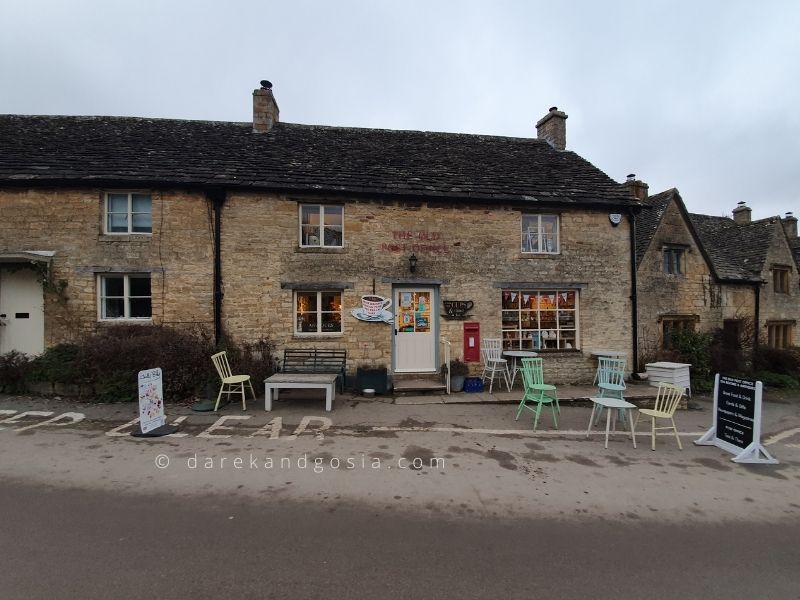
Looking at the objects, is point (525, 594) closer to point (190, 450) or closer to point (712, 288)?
point (190, 450)

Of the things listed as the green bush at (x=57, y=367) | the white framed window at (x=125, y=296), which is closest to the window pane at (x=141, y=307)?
the white framed window at (x=125, y=296)

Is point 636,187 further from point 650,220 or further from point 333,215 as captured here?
point 333,215

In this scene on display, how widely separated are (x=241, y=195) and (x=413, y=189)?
447 cm

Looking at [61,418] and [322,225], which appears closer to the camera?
[61,418]

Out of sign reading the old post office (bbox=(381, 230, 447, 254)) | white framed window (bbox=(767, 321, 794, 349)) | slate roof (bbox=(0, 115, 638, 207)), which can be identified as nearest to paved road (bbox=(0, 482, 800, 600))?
sign reading the old post office (bbox=(381, 230, 447, 254))

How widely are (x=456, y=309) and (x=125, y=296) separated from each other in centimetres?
844

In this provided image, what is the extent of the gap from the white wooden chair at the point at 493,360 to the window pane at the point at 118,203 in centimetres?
994

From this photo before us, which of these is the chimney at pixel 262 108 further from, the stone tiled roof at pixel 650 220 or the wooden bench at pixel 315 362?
the stone tiled roof at pixel 650 220

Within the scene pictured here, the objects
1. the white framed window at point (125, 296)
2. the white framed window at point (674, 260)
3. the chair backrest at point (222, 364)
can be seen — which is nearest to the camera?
the chair backrest at point (222, 364)

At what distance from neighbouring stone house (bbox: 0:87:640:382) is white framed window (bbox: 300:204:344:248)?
0.13ft

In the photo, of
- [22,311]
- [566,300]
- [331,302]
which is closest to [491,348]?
[566,300]

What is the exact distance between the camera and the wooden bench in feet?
31.2

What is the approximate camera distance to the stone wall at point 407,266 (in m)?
9.77

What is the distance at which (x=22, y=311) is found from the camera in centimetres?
945
